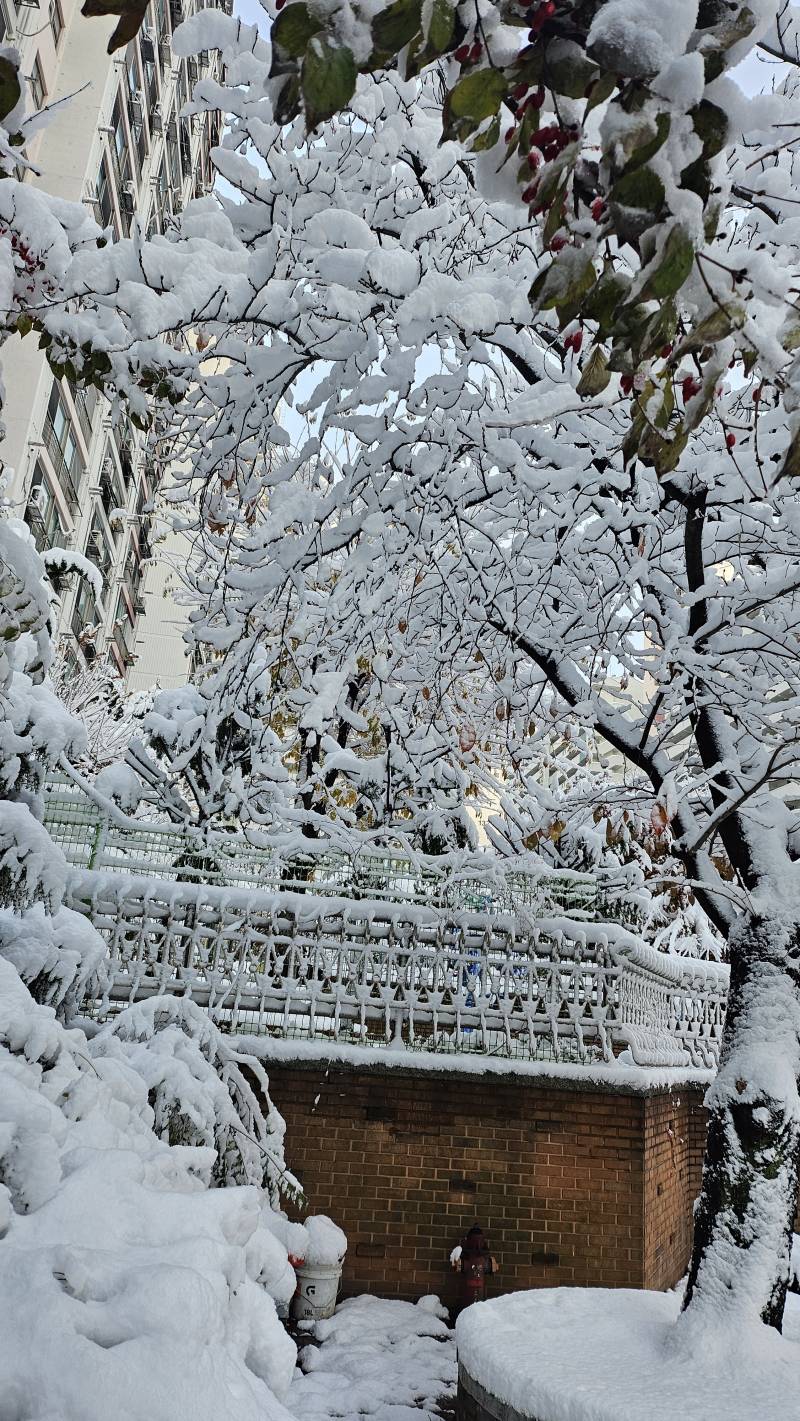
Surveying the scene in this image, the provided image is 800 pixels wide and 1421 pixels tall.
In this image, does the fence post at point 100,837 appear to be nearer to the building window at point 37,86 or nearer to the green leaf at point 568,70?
the green leaf at point 568,70

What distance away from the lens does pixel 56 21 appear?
23656 millimetres

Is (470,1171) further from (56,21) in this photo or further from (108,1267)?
(56,21)

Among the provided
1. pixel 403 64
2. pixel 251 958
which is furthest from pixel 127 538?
pixel 403 64

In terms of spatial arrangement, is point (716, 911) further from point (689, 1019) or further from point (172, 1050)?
point (689, 1019)

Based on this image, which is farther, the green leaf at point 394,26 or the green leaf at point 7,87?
the green leaf at point 7,87

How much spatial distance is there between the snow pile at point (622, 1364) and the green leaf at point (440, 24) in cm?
481

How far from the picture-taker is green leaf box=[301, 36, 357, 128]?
1.44 m

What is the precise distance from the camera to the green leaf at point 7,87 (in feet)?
5.67

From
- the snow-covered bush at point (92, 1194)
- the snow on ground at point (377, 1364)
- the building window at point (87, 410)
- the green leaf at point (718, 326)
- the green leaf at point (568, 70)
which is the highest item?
the building window at point (87, 410)

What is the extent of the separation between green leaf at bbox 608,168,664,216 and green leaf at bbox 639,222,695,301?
0.18ft

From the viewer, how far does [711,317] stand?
1670mm

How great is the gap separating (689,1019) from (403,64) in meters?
10.0

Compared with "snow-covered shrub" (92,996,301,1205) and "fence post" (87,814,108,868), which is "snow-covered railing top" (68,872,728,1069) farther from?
"snow-covered shrub" (92,996,301,1205)

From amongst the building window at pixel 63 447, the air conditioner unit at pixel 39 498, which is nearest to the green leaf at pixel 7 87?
the air conditioner unit at pixel 39 498
